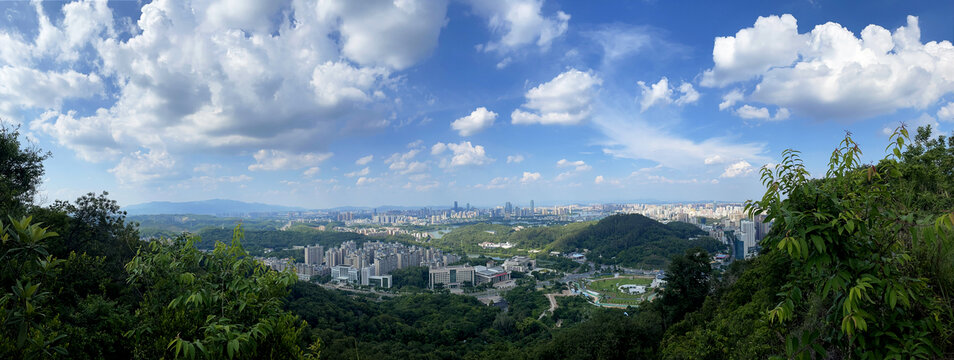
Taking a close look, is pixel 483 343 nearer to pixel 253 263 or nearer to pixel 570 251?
pixel 253 263

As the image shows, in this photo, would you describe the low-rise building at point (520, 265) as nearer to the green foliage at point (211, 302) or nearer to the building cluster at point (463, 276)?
the building cluster at point (463, 276)

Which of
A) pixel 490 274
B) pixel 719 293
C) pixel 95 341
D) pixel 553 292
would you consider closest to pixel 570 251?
pixel 490 274

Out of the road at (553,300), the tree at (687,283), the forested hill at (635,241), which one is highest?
the tree at (687,283)

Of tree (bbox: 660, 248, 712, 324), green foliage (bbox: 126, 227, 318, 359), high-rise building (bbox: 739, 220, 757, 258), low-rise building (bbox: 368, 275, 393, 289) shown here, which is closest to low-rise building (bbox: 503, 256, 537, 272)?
low-rise building (bbox: 368, 275, 393, 289)

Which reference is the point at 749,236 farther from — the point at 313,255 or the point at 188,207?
the point at 188,207

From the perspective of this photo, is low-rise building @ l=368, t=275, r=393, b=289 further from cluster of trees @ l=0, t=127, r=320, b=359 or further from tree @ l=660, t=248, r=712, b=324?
cluster of trees @ l=0, t=127, r=320, b=359

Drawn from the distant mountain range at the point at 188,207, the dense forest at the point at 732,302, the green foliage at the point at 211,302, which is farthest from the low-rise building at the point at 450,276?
the distant mountain range at the point at 188,207

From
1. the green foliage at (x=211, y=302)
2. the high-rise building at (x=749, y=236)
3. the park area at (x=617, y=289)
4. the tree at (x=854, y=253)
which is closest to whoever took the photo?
the tree at (x=854, y=253)
